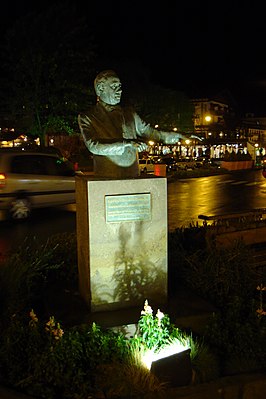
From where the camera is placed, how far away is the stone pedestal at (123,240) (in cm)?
486

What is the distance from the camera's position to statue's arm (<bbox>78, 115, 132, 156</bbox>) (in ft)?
15.6

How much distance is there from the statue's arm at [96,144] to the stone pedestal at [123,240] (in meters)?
0.30

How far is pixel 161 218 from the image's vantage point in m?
5.09

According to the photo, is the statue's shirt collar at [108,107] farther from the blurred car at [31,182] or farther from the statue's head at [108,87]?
the blurred car at [31,182]

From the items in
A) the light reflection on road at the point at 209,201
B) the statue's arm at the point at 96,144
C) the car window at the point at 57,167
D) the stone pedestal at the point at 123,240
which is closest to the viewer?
the statue's arm at the point at 96,144

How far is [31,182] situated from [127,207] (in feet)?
29.0

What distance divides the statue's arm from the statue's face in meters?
0.30

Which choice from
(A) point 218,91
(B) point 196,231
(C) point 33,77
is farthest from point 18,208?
(A) point 218,91

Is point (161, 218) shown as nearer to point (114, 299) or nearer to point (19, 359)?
point (114, 299)

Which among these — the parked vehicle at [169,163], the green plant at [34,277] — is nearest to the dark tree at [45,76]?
the parked vehicle at [169,163]

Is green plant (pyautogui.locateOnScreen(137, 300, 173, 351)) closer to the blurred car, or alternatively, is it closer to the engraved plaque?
the engraved plaque

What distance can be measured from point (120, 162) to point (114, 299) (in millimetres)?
1445

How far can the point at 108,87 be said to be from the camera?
5.12 m

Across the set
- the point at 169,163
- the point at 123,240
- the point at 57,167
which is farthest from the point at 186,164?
the point at 123,240
